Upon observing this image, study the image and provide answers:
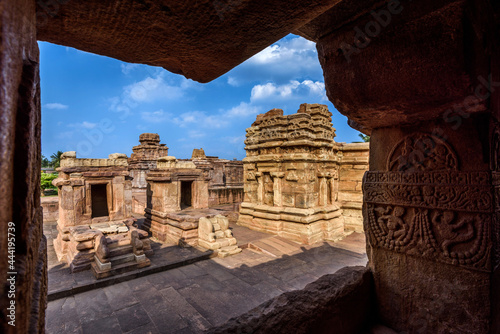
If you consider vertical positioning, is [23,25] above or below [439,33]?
below

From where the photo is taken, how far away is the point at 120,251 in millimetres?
5273

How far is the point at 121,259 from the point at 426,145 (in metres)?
5.49

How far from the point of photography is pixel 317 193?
25.7ft

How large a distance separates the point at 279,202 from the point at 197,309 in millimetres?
4618

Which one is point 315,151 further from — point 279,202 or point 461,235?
point 461,235

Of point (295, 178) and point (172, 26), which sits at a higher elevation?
point (172, 26)

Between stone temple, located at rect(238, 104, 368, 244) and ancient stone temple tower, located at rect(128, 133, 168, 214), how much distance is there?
982cm

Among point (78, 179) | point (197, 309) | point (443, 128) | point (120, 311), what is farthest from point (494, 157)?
point (78, 179)

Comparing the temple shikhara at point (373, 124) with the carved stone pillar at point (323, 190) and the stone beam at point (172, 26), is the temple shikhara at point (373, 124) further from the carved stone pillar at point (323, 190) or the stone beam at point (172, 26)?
the carved stone pillar at point (323, 190)

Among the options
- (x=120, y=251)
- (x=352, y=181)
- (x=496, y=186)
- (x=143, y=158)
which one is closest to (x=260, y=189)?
(x=352, y=181)

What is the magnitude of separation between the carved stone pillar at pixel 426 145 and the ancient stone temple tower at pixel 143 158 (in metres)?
15.4

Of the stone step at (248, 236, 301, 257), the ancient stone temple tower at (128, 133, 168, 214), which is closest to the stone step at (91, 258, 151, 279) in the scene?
the stone step at (248, 236, 301, 257)

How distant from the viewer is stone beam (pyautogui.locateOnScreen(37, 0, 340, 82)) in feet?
3.50

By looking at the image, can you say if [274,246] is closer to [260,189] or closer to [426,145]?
[260,189]
